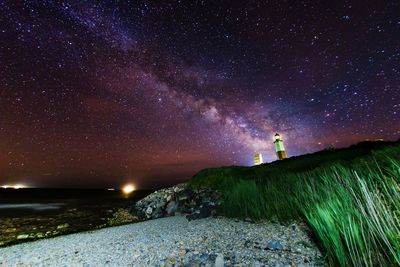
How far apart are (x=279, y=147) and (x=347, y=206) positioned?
3958 cm

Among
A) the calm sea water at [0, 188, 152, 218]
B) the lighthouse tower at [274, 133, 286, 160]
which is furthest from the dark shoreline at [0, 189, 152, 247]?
the lighthouse tower at [274, 133, 286, 160]

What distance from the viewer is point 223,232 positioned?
18.9ft

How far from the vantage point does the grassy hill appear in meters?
2.92

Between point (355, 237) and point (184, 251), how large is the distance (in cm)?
331

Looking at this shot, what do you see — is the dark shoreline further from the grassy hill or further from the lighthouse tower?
the lighthouse tower

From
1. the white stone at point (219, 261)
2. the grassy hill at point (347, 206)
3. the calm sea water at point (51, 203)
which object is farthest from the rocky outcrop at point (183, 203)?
the calm sea water at point (51, 203)

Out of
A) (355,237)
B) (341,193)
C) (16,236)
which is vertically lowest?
(16,236)

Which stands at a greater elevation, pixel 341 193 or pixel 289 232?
pixel 341 193

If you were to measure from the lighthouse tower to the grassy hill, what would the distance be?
33745 mm

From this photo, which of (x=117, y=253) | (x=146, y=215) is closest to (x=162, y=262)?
(x=117, y=253)

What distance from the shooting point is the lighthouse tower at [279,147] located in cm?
4103

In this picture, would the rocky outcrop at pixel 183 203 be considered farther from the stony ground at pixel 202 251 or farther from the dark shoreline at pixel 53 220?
the stony ground at pixel 202 251

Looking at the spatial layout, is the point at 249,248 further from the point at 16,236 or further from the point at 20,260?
the point at 16,236

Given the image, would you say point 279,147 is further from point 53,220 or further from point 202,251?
point 202,251
